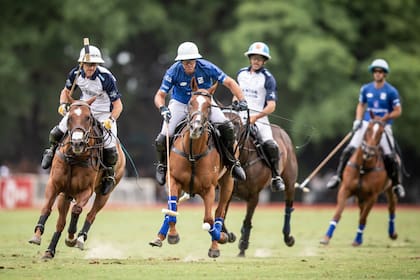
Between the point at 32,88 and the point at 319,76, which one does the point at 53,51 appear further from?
the point at 319,76

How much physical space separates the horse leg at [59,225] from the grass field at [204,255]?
6.1 inches

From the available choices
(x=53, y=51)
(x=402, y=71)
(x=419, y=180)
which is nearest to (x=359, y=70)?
(x=402, y=71)

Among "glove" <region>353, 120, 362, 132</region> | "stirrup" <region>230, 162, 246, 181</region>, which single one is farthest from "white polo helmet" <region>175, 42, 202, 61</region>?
"glove" <region>353, 120, 362, 132</region>

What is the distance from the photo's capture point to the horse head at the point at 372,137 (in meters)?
16.1

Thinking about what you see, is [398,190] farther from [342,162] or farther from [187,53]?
[187,53]

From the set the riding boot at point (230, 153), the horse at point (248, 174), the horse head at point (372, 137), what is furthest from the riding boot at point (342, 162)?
the riding boot at point (230, 153)

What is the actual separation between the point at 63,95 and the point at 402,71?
21.9 meters

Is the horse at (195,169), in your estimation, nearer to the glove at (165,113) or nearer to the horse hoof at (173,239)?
the horse hoof at (173,239)

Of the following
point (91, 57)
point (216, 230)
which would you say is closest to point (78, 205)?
point (216, 230)

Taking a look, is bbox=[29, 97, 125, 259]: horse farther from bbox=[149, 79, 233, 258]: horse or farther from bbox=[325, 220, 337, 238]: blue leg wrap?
bbox=[325, 220, 337, 238]: blue leg wrap

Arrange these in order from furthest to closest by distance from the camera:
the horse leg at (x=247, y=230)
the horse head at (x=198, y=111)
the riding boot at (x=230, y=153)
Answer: the horse leg at (x=247, y=230), the riding boot at (x=230, y=153), the horse head at (x=198, y=111)

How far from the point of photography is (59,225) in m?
12.1

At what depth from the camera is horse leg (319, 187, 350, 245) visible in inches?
619

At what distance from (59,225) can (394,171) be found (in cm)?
695
